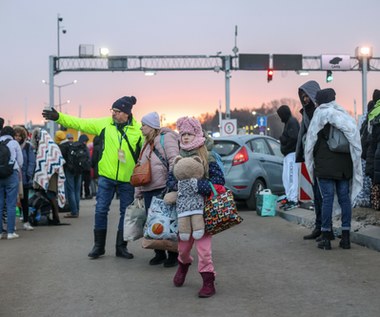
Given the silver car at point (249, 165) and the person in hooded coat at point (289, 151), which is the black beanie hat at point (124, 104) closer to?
the person in hooded coat at point (289, 151)

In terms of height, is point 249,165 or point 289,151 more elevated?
point 289,151

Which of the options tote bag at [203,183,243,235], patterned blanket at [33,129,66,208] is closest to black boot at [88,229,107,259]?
tote bag at [203,183,243,235]

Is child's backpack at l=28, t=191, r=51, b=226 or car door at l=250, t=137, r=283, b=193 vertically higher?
car door at l=250, t=137, r=283, b=193

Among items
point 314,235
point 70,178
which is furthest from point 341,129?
point 70,178

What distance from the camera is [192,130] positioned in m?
5.75

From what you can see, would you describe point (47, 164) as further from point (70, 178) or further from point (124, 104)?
point (124, 104)

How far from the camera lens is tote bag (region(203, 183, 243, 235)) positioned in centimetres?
545

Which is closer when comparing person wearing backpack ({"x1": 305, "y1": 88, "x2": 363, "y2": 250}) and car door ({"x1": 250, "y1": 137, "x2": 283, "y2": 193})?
person wearing backpack ({"x1": 305, "y1": 88, "x2": 363, "y2": 250})

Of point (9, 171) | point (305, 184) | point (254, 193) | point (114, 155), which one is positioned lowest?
point (254, 193)

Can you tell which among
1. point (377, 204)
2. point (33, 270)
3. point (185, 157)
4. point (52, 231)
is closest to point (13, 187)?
point (52, 231)

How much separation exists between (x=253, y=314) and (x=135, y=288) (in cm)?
141

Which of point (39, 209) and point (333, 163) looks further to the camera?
point (39, 209)

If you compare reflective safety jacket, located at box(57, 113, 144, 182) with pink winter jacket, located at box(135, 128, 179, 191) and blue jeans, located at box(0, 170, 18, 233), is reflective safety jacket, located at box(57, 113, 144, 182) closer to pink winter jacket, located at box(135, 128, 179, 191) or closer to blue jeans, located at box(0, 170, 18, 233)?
pink winter jacket, located at box(135, 128, 179, 191)

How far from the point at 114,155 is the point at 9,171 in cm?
271
